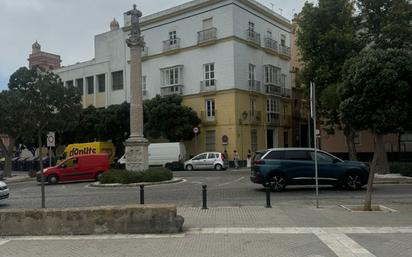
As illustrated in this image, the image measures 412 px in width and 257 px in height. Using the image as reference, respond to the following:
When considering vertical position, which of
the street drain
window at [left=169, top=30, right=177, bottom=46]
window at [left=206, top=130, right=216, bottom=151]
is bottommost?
the street drain

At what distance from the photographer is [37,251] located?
9195mm

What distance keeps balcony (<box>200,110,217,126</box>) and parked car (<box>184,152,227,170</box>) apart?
577 centimetres

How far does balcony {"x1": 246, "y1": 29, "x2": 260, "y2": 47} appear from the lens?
1805 inches

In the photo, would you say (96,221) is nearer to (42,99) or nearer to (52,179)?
(52,179)

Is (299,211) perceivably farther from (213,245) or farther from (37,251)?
(37,251)

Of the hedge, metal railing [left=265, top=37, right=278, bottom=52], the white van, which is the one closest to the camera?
the hedge

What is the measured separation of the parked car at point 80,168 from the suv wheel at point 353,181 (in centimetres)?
1625


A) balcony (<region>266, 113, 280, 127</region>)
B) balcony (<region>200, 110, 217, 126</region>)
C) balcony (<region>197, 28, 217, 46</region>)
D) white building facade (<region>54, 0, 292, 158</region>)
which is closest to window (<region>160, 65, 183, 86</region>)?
white building facade (<region>54, 0, 292, 158</region>)

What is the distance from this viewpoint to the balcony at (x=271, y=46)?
161ft

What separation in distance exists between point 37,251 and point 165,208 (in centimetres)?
270

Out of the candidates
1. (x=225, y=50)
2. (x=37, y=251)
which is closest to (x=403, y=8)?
(x=225, y=50)

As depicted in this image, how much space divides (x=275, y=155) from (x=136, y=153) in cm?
901

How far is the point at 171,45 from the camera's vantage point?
48.9 meters

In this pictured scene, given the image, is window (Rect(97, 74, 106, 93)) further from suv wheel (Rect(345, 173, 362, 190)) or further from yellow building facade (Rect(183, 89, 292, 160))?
suv wheel (Rect(345, 173, 362, 190))
